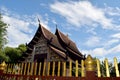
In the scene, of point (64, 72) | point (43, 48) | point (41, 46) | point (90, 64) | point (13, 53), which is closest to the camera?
point (90, 64)

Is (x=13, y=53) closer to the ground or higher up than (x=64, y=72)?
higher up

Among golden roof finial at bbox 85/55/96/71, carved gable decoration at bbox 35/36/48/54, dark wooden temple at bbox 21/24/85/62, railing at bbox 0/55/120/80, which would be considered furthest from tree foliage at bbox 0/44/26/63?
golden roof finial at bbox 85/55/96/71

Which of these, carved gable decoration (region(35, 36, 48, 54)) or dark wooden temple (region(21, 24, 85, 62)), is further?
carved gable decoration (region(35, 36, 48, 54))

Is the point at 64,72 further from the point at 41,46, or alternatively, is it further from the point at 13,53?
the point at 13,53

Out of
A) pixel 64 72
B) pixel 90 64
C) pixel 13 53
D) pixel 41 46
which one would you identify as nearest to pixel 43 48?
pixel 41 46

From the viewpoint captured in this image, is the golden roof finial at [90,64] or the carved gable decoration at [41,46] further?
the carved gable decoration at [41,46]

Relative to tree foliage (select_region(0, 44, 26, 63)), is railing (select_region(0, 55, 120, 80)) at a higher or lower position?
lower

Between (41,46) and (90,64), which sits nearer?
(90,64)

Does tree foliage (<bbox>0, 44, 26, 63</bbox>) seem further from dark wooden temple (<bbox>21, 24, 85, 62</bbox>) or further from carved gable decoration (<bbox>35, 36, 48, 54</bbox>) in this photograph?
carved gable decoration (<bbox>35, 36, 48, 54</bbox>)

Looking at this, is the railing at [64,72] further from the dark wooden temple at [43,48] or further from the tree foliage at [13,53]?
the tree foliage at [13,53]

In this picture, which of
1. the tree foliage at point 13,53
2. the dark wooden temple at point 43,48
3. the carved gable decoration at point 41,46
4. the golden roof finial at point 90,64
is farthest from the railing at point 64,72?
the tree foliage at point 13,53

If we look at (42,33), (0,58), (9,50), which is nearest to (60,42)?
(42,33)

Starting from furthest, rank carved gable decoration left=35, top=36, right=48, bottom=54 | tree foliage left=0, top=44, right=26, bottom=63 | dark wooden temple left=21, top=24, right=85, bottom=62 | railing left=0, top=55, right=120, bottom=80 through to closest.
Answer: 1. tree foliage left=0, top=44, right=26, bottom=63
2. carved gable decoration left=35, top=36, right=48, bottom=54
3. dark wooden temple left=21, top=24, right=85, bottom=62
4. railing left=0, top=55, right=120, bottom=80

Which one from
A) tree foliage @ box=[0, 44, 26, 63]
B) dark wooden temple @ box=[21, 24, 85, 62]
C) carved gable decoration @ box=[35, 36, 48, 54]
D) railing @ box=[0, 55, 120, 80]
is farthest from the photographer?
tree foliage @ box=[0, 44, 26, 63]
